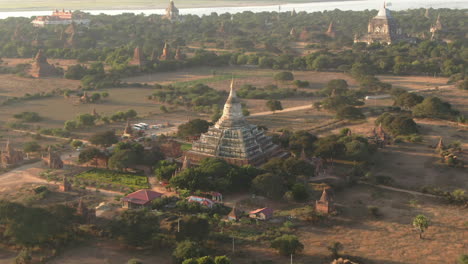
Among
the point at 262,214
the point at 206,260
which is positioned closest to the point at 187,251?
the point at 206,260

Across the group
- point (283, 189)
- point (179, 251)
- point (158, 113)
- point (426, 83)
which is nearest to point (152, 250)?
point (179, 251)

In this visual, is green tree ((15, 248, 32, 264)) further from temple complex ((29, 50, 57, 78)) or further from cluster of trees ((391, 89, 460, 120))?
temple complex ((29, 50, 57, 78))

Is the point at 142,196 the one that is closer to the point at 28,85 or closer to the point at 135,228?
the point at 135,228

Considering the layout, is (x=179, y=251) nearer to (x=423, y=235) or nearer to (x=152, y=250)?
(x=152, y=250)

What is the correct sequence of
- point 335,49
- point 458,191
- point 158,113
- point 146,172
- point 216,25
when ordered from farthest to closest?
point 216,25 < point 335,49 < point 158,113 < point 146,172 < point 458,191

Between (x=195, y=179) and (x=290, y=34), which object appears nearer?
(x=195, y=179)

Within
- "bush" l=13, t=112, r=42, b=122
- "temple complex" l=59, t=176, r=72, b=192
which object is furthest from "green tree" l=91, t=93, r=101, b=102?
"temple complex" l=59, t=176, r=72, b=192

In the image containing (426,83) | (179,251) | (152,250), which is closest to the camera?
(179,251)
